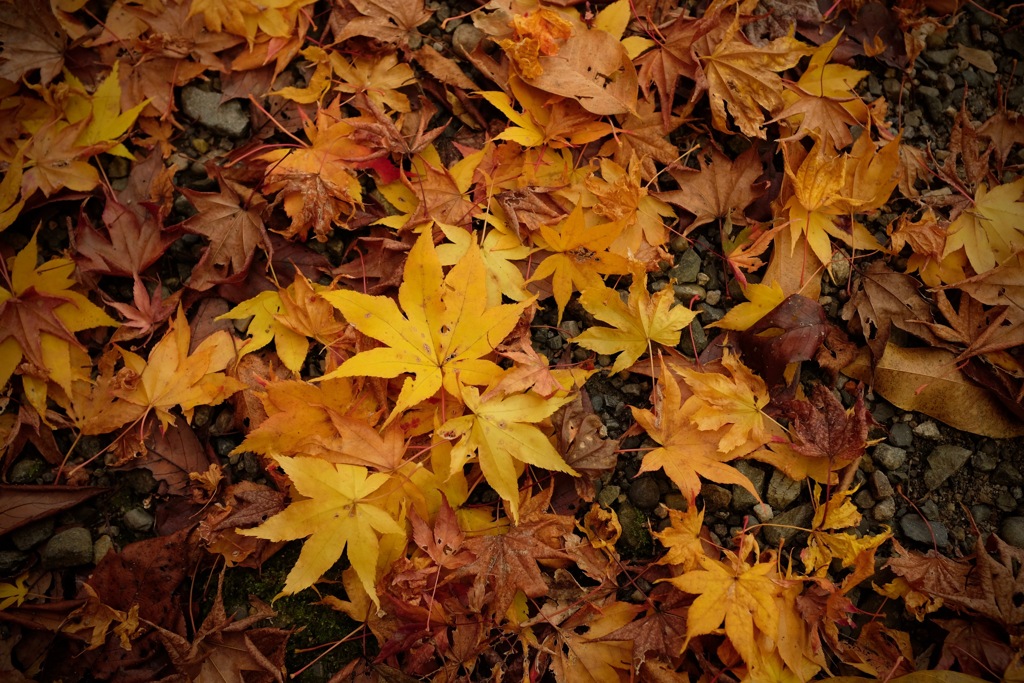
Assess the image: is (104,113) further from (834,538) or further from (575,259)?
(834,538)

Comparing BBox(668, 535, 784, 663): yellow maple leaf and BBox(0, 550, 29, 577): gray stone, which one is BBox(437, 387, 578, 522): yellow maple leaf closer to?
BBox(668, 535, 784, 663): yellow maple leaf

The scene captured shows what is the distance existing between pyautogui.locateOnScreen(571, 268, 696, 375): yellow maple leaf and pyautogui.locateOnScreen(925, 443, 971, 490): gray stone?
0.83 metres

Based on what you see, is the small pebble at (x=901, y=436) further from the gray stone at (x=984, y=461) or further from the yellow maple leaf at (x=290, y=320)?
the yellow maple leaf at (x=290, y=320)

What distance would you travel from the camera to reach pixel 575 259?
5.53 ft

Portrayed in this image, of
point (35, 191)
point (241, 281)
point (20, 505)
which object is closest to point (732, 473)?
point (241, 281)

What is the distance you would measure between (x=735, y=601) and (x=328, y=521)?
1.01m

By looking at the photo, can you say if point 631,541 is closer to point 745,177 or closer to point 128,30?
point 745,177

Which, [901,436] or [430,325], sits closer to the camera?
[430,325]

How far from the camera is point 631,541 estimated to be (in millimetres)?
1727

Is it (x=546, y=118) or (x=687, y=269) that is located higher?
(x=546, y=118)

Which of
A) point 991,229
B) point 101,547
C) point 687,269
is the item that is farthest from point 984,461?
point 101,547

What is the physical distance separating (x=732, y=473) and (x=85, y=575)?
1.78m

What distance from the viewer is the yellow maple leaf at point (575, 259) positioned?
5.32ft

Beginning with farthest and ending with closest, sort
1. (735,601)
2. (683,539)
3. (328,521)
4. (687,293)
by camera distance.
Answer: (687,293) < (683,539) < (735,601) < (328,521)
